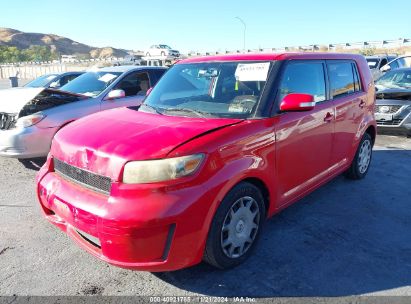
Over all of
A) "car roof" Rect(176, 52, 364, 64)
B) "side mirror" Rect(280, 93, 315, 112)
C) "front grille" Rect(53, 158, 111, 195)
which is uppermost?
"car roof" Rect(176, 52, 364, 64)

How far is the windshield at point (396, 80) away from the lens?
9001 mm

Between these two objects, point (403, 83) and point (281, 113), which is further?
point (403, 83)

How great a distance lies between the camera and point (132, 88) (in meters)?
7.19

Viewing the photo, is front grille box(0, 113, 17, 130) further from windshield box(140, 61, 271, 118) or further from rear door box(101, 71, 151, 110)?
windshield box(140, 61, 271, 118)

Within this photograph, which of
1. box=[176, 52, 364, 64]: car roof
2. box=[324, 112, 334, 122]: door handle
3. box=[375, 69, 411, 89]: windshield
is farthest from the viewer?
box=[375, 69, 411, 89]: windshield

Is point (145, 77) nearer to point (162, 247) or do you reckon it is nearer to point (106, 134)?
point (106, 134)

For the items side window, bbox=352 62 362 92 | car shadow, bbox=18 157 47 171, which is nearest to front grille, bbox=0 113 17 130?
car shadow, bbox=18 157 47 171

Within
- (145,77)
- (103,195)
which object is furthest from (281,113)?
(145,77)

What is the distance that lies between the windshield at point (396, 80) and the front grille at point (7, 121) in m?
8.42

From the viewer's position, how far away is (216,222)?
2.67 m

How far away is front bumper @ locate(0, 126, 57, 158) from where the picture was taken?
5.32 meters

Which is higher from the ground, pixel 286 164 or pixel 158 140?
pixel 158 140

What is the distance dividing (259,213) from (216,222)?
1.95 feet

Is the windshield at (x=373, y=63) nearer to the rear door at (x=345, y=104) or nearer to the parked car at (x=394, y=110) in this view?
the parked car at (x=394, y=110)
